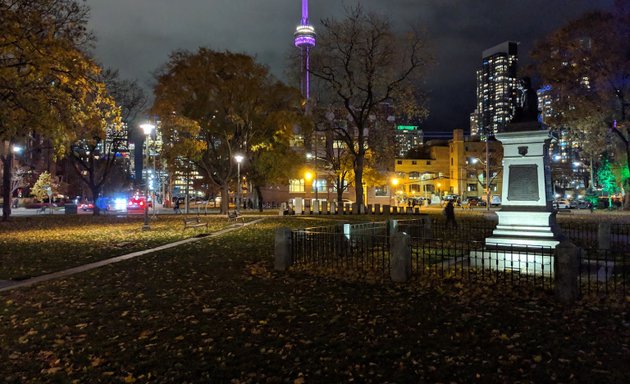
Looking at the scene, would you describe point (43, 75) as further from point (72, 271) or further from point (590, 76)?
point (590, 76)

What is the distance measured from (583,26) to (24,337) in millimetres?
47208

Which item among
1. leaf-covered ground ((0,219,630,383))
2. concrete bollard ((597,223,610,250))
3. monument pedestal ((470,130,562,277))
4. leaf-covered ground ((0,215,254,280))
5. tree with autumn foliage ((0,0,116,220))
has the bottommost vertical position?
leaf-covered ground ((0,219,630,383))

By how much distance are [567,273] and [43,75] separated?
14.5 m

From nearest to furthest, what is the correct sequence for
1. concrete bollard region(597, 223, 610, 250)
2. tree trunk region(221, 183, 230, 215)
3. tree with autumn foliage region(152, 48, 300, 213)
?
concrete bollard region(597, 223, 610, 250) < tree with autumn foliage region(152, 48, 300, 213) < tree trunk region(221, 183, 230, 215)

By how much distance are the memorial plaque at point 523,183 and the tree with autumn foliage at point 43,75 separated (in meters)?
12.9

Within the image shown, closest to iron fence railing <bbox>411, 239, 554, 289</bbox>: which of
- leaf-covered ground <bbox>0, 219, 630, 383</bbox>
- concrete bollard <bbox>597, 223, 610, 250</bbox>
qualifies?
leaf-covered ground <bbox>0, 219, 630, 383</bbox>

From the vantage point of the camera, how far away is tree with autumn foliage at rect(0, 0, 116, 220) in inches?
509

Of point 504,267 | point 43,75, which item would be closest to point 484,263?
point 504,267

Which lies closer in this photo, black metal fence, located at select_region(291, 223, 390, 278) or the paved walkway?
the paved walkway

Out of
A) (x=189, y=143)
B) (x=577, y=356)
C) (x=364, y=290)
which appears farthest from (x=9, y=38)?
(x=189, y=143)

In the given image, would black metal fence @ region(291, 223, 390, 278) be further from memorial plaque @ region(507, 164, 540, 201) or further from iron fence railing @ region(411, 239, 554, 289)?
memorial plaque @ region(507, 164, 540, 201)

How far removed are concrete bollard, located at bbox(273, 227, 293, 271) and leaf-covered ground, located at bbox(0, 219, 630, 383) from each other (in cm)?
157

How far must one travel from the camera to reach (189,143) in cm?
3466

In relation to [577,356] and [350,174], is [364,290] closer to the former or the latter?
[577,356]
